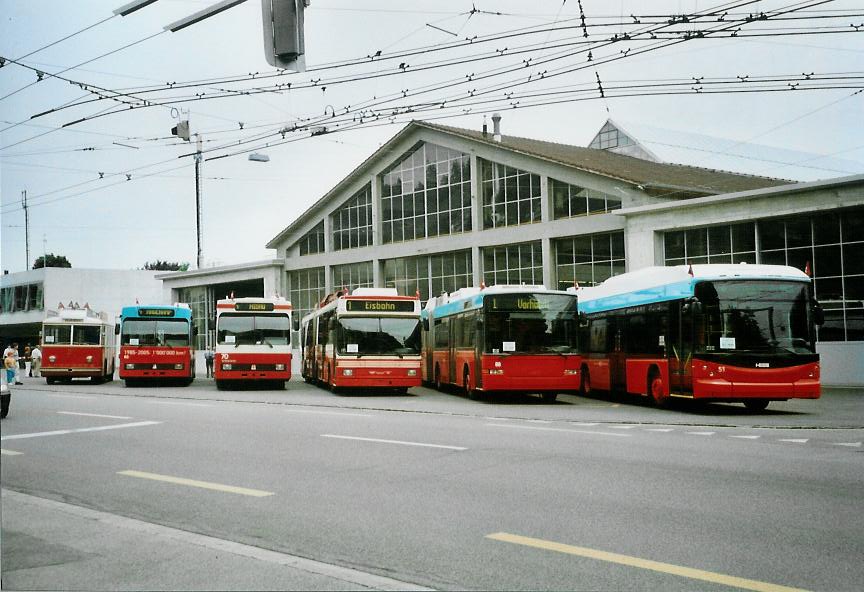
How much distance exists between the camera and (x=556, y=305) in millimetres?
24031

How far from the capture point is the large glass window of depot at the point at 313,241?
54531mm

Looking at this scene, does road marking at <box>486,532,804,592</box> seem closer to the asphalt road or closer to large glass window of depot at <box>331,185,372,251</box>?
the asphalt road

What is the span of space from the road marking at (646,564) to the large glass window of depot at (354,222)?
4442 cm

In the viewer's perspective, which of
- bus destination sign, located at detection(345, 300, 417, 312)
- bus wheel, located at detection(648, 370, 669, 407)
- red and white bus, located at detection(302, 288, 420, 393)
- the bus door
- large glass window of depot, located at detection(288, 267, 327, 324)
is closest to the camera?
bus wheel, located at detection(648, 370, 669, 407)

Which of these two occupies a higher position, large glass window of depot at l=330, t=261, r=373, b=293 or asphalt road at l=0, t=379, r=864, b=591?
large glass window of depot at l=330, t=261, r=373, b=293

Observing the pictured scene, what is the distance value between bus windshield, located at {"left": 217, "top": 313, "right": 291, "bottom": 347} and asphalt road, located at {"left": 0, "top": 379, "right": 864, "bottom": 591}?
14195mm

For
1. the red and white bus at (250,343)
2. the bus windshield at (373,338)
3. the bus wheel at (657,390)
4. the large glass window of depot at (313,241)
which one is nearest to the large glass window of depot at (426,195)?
the large glass window of depot at (313,241)

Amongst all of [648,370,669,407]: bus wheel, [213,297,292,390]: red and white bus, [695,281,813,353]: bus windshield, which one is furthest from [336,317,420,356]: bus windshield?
[695,281,813,353]: bus windshield

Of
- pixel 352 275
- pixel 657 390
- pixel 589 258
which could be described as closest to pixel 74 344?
pixel 352 275

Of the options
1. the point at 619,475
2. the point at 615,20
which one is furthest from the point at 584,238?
the point at 619,475

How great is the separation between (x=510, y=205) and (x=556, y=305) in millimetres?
18773

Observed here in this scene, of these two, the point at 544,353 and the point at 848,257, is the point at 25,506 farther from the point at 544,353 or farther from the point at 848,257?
the point at 848,257

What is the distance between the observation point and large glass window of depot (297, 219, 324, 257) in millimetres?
54531

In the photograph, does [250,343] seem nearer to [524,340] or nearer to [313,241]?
[524,340]
